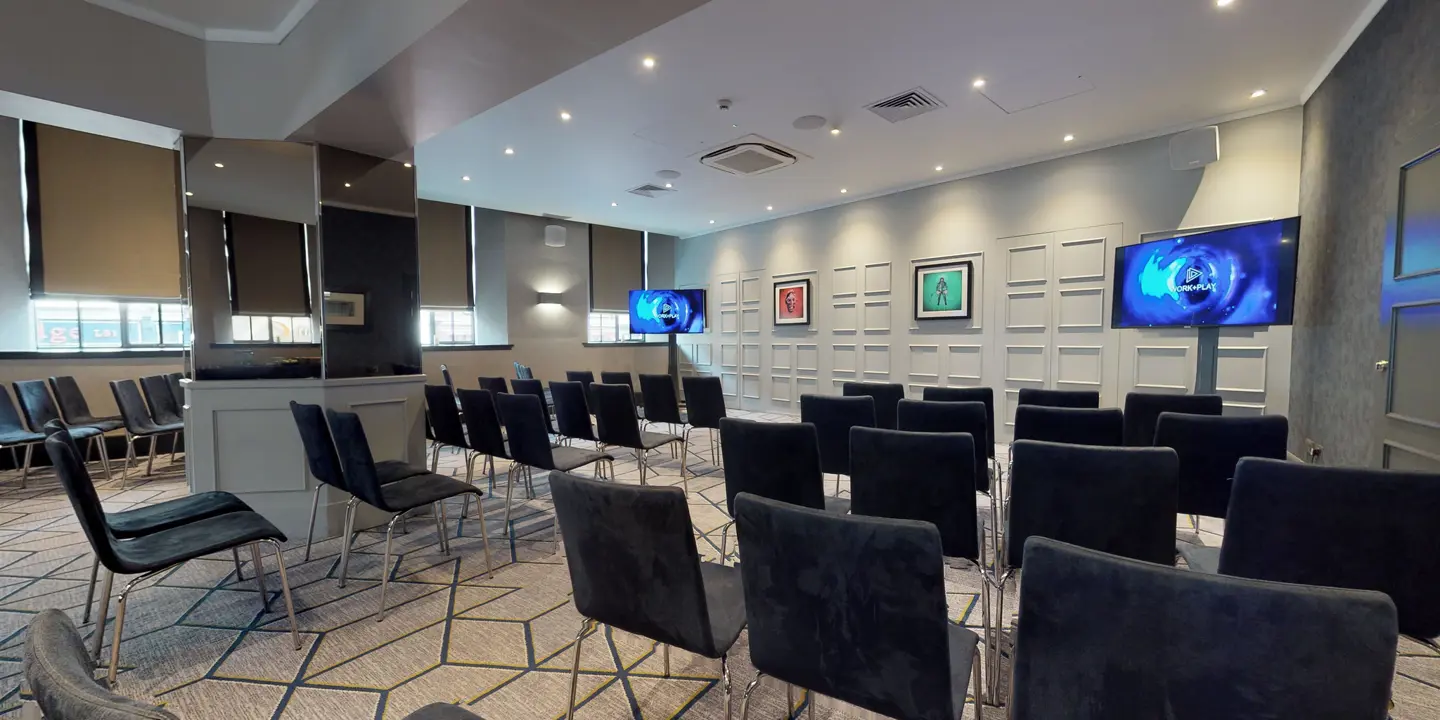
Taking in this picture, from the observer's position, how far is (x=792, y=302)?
8438 millimetres

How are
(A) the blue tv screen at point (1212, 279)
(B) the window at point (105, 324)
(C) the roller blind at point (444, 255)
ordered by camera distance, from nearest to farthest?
1. (A) the blue tv screen at point (1212, 279)
2. (B) the window at point (105, 324)
3. (C) the roller blind at point (444, 255)

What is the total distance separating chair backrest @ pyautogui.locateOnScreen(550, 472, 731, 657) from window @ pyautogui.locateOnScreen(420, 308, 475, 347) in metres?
7.25

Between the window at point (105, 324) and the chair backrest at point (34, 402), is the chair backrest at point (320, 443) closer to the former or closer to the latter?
the window at point (105, 324)

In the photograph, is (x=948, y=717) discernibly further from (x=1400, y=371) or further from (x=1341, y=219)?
(x=1341, y=219)

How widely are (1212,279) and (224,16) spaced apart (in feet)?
22.5

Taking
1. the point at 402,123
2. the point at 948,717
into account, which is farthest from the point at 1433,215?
the point at 402,123

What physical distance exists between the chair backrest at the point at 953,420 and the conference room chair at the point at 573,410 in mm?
2345

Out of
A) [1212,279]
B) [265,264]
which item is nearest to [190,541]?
[265,264]

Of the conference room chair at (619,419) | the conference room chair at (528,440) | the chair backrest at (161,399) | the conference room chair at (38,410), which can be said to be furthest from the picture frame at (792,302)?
the conference room chair at (38,410)

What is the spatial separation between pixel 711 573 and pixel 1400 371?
383 centimetres

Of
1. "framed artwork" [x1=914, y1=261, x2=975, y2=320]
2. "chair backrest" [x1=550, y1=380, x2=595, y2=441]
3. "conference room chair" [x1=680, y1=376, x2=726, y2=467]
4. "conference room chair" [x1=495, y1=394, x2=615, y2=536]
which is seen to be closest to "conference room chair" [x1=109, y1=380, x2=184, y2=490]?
"chair backrest" [x1=550, y1=380, x2=595, y2=441]

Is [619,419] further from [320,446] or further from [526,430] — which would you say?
[320,446]

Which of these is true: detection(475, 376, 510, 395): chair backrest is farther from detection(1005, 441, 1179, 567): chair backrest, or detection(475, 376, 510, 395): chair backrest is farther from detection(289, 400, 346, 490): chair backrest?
detection(1005, 441, 1179, 567): chair backrest

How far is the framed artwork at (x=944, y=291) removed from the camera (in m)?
6.57
